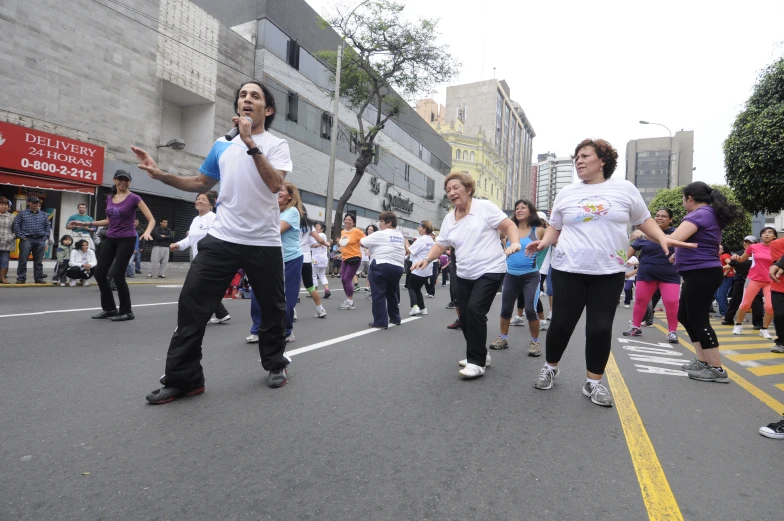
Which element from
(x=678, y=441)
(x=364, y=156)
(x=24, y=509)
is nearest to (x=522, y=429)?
(x=678, y=441)

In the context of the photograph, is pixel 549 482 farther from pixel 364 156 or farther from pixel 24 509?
pixel 364 156

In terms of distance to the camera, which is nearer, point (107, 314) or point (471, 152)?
point (107, 314)

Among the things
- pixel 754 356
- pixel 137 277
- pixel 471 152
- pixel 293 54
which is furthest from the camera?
pixel 471 152

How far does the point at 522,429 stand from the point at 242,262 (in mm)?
2092

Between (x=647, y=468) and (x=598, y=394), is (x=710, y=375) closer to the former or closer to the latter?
(x=598, y=394)

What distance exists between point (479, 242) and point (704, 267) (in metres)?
2.09

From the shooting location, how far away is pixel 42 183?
45.5 feet

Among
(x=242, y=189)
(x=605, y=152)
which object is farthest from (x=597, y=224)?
(x=242, y=189)

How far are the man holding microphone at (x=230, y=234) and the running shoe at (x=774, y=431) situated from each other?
3275 millimetres

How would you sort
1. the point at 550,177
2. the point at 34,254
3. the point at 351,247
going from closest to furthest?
1. the point at 351,247
2. the point at 34,254
3. the point at 550,177

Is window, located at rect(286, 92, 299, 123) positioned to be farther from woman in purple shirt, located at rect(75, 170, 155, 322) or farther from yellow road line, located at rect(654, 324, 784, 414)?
yellow road line, located at rect(654, 324, 784, 414)

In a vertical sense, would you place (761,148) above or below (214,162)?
above

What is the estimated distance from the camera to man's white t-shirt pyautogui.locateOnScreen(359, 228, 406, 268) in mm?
7039

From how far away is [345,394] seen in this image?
11.3 feet
